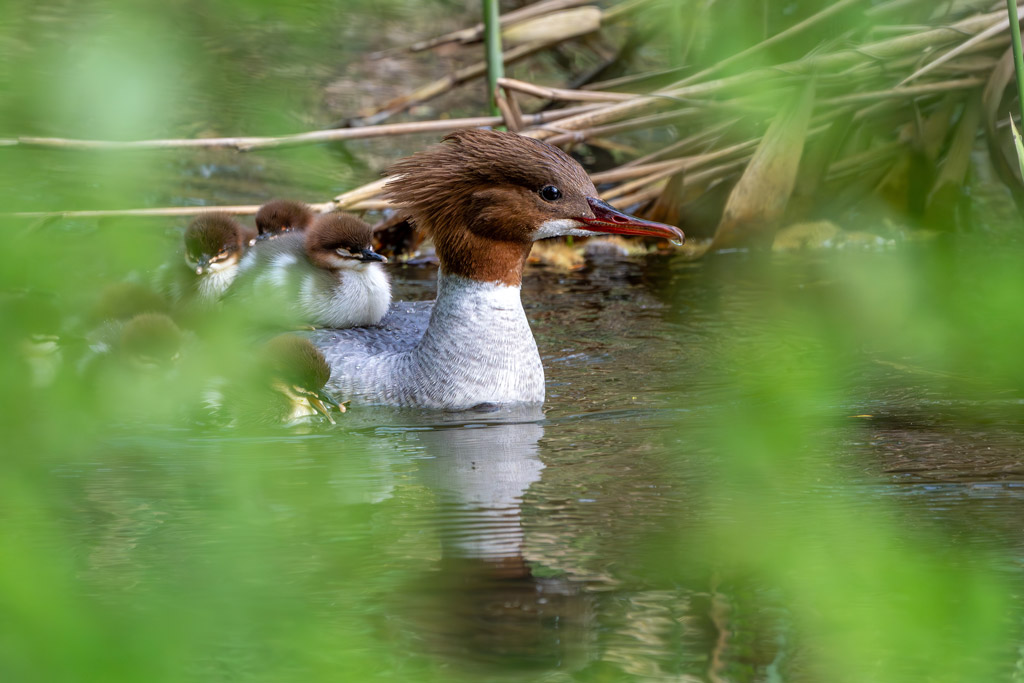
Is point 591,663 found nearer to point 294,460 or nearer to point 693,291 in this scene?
A: point 294,460

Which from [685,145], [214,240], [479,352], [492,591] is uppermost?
[685,145]

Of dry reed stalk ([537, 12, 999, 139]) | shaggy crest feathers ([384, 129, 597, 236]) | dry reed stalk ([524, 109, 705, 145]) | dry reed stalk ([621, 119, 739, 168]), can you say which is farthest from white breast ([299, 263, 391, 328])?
dry reed stalk ([621, 119, 739, 168])

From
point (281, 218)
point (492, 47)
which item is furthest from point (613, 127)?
point (281, 218)

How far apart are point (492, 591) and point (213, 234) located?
10.3 ft

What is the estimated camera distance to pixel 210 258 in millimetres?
4887

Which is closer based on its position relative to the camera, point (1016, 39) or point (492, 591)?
point (1016, 39)

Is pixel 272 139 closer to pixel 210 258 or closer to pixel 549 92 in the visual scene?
pixel 210 258

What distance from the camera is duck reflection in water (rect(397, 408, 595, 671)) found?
1751 mm

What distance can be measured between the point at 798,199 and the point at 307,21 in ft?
15.7

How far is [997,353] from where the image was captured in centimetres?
148

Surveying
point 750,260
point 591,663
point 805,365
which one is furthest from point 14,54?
point 750,260

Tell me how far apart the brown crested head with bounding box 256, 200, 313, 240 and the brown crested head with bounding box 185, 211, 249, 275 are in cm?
39

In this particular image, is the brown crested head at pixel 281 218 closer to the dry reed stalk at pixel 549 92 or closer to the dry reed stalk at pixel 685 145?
the dry reed stalk at pixel 549 92

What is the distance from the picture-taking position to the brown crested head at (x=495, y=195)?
438cm
